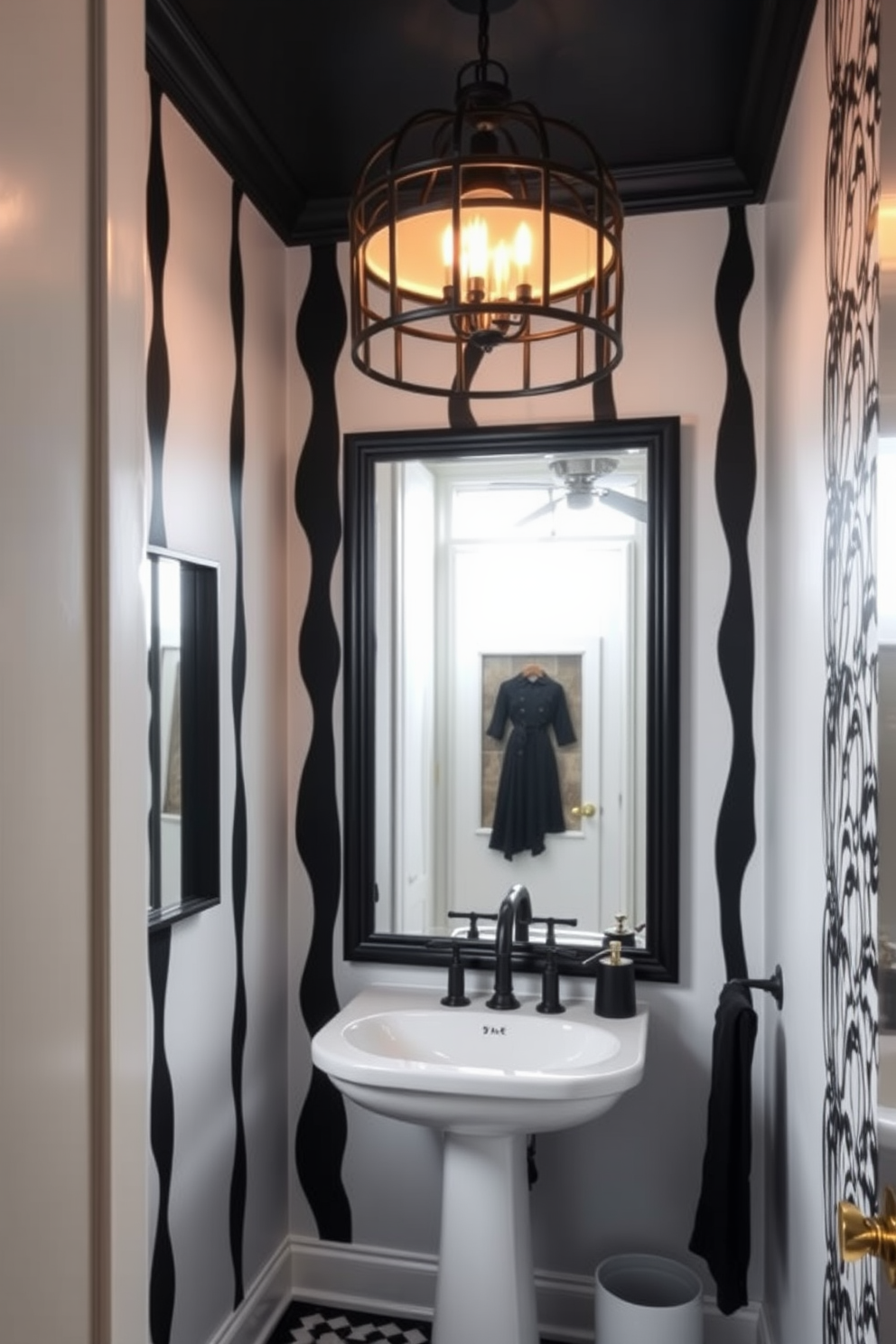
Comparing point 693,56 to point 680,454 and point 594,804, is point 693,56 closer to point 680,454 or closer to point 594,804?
point 680,454

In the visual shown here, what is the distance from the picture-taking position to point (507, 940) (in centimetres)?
216

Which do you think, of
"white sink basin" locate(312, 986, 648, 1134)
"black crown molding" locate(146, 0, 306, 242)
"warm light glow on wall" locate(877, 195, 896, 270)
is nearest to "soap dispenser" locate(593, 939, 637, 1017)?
"white sink basin" locate(312, 986, 648, 1134)

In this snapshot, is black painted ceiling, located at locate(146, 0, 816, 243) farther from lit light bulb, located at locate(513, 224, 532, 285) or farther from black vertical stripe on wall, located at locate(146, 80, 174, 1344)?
lit light bulb, located at locate(513, 224, 532, 285)

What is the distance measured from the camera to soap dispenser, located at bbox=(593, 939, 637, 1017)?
2.15 meters

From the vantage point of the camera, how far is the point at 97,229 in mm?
878

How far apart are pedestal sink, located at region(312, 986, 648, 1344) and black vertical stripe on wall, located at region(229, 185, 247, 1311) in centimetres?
24

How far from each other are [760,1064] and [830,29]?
190 cm

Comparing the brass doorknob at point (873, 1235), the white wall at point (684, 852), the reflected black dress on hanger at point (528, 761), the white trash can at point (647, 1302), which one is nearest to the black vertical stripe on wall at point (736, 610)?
the white wall at point (684, 852)

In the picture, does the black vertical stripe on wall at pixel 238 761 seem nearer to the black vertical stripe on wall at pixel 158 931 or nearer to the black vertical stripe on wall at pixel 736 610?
the black vertical stripe on wall at pixel 158 931

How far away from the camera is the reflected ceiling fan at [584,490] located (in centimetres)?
230

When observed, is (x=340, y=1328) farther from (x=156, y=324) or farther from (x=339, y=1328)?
(x=156, y=324)

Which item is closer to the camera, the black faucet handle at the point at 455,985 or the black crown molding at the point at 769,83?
the black crown molding at the point at 769,83

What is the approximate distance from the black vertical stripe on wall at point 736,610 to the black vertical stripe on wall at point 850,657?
0.76 m

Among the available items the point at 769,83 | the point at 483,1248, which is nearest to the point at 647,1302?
the point at 483,1248
